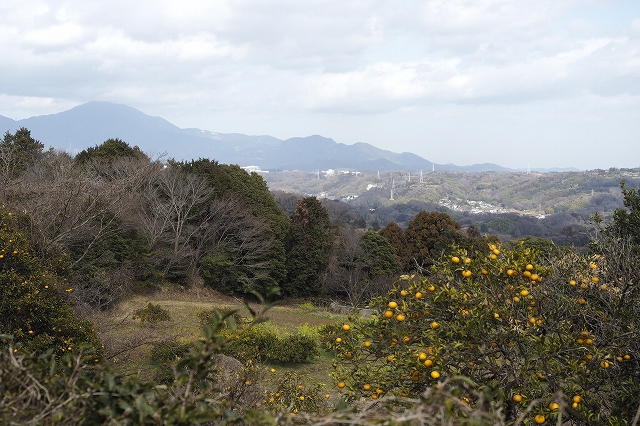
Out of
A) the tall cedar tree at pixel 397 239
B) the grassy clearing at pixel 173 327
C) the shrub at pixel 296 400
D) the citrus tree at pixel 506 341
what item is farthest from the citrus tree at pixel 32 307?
the tall cedar tree at pixel 397 239

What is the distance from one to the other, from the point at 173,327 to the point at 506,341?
11.7m

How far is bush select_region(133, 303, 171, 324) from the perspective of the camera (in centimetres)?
1432

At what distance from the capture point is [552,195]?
402 ft

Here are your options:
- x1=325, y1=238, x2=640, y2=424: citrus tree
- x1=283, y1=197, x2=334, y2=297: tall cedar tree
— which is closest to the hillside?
x1=283, y1=197, x2=334, y2=297: tall cedar tree

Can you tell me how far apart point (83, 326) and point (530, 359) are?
6194mm

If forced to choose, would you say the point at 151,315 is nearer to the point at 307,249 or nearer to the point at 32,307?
the point at 32,307

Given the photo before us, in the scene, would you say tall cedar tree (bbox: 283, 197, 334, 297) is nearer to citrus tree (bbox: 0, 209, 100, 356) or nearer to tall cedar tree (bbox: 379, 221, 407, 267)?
tall cedar tree (bbox: 379, 221, 407, 267)

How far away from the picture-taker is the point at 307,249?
79.9 feet

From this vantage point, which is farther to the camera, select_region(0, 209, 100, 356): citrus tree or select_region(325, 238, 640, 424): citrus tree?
select_region(0, 209, 100, 356): citrus tree

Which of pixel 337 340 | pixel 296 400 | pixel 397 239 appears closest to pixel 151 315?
pixel 296 400

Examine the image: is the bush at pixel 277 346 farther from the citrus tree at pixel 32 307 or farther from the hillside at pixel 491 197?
the hillside at pixel 491 197

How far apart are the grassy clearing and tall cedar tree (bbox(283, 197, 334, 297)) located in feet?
4.79

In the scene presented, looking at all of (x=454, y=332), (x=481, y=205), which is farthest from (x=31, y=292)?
(x=481, y=205)

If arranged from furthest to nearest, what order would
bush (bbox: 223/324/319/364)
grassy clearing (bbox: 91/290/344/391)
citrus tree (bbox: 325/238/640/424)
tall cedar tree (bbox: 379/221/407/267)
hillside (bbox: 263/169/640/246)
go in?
hillside (bbox: 263/169/640/246) < tall cedar tree (bbox: 379/221/407/267) < bush (bbox: 223/324/319/364) < grassy clearing (bbox: 91/290/344/391) < citrus tree (bbox: 325/238/640/424)
